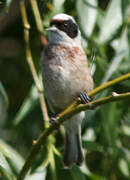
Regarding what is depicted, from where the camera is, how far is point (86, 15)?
2.28m

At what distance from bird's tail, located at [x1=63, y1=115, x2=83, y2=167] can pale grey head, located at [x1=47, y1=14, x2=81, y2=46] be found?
520 mm

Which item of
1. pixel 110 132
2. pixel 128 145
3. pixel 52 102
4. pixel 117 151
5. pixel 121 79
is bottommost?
pixel 128 145

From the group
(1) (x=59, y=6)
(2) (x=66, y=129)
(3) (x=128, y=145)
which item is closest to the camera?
(1) (x=59, y=6)

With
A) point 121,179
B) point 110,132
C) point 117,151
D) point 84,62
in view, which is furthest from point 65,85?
point 121,179

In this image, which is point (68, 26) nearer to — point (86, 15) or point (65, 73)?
point (86, 15)

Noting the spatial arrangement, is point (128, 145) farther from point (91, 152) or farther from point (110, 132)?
point (110, 132)

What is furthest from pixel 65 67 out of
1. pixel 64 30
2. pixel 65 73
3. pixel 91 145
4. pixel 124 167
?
pixel 124 167

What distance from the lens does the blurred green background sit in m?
2.10

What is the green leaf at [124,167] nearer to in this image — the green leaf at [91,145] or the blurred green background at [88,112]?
the blurred green background at [88,112]

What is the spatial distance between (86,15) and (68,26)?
5.9 inches

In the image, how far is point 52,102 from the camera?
240 centimetres

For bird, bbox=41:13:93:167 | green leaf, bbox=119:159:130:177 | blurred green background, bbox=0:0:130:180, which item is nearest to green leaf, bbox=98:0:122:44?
blurred green background, bbox=0:0:130:180

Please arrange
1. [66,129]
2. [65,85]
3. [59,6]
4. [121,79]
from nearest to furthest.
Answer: [121,79] < [59,6] < [65,85] < [66,129]

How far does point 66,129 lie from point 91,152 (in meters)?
0.47
